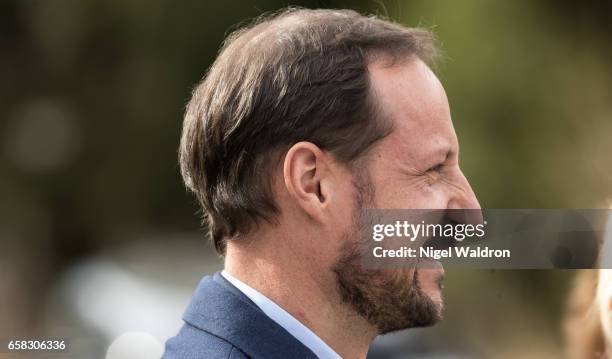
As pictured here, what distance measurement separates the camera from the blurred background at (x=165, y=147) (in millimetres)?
2451

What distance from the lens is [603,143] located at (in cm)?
245

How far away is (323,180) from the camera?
1.12 meters

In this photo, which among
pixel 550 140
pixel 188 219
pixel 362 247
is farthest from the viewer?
pixel 188 219

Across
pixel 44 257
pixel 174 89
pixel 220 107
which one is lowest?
pixel 44 257

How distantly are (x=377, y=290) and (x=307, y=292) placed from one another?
92 mm

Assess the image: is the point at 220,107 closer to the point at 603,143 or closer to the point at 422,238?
the point at 422,238

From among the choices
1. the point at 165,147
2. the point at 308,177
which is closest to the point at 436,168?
the point at 308,177

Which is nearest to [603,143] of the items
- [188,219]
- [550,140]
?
[550,140]

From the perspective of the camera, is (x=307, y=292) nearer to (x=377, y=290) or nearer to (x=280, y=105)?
(x=377, y=290)

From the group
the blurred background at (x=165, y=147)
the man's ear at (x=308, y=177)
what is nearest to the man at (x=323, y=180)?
the man's ear at (x=308, y=177)

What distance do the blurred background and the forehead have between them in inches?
44.2

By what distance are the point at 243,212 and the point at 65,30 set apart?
2095 mm

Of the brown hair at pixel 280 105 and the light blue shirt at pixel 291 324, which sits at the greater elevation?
the brown hair at pixel 280 105

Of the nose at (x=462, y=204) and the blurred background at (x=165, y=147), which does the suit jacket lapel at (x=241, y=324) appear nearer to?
the nose at (x=462, y=204)
